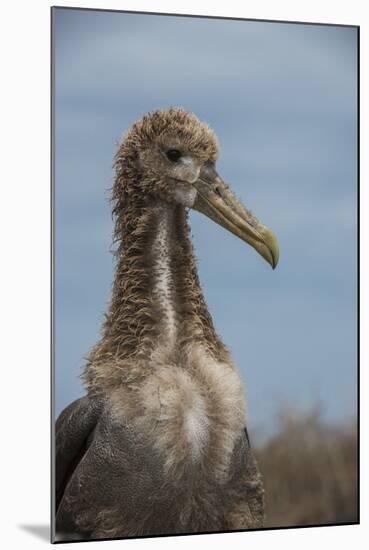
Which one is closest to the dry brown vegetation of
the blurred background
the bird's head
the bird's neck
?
the blurred background

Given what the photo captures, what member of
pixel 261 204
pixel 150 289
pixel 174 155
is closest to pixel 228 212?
pixel 261 204

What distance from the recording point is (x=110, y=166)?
5.07m

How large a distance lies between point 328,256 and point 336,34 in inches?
37.2

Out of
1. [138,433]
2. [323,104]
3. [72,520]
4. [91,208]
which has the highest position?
[323,104]

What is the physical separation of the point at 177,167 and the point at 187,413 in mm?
953

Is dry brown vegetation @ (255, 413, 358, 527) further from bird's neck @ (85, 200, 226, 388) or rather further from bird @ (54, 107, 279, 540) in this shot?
bird's neck @ (85, 200, 226, 388)

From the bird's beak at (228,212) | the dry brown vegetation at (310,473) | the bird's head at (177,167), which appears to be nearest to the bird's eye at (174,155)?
the bird's head at (177,167)

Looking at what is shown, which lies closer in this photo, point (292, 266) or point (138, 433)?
point (138, 433)

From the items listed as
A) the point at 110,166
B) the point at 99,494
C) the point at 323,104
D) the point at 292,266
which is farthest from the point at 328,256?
the point at 99,494

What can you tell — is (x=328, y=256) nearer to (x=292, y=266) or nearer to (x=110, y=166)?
(x=292, y=266)

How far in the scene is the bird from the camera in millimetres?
4984

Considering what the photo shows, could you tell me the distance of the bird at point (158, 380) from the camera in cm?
498

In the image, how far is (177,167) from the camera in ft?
16.6

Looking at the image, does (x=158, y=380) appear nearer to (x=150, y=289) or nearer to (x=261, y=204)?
(x=150, y=289)
